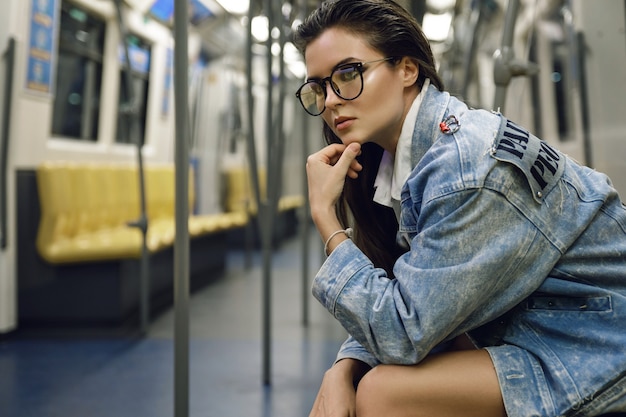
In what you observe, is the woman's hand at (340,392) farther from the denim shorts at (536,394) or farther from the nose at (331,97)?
the nose at (331,97)

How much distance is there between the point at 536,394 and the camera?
84cm

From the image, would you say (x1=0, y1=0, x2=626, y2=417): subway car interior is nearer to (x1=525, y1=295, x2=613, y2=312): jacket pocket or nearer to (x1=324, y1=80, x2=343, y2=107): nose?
(x1=324, y1=80, x2=343, y2=107): nose

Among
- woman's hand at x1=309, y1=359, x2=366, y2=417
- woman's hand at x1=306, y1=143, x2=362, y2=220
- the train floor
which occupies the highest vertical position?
woman's hand at x1=306, y1=143, x2=362, y2=220

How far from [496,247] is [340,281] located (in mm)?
226

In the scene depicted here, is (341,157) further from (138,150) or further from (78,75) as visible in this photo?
(78,75)

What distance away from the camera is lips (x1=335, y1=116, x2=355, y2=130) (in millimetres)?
1013

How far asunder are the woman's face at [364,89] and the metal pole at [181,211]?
52cm

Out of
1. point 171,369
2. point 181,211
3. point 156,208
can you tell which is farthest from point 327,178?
point 156,208

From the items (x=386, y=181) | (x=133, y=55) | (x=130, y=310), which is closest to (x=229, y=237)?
(x=133, y=55)

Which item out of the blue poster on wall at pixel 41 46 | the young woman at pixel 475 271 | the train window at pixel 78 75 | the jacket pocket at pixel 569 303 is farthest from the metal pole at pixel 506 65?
the train window at pixel 78 75

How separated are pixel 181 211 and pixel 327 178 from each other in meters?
0.55

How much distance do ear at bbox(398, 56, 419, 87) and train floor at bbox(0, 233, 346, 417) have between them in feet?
4.49

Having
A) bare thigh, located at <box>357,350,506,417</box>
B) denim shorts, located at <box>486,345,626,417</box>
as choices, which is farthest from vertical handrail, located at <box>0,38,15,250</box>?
denim shorts, located at <box>486,345,626,417</box>

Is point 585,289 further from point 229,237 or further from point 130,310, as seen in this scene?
point 229,237
